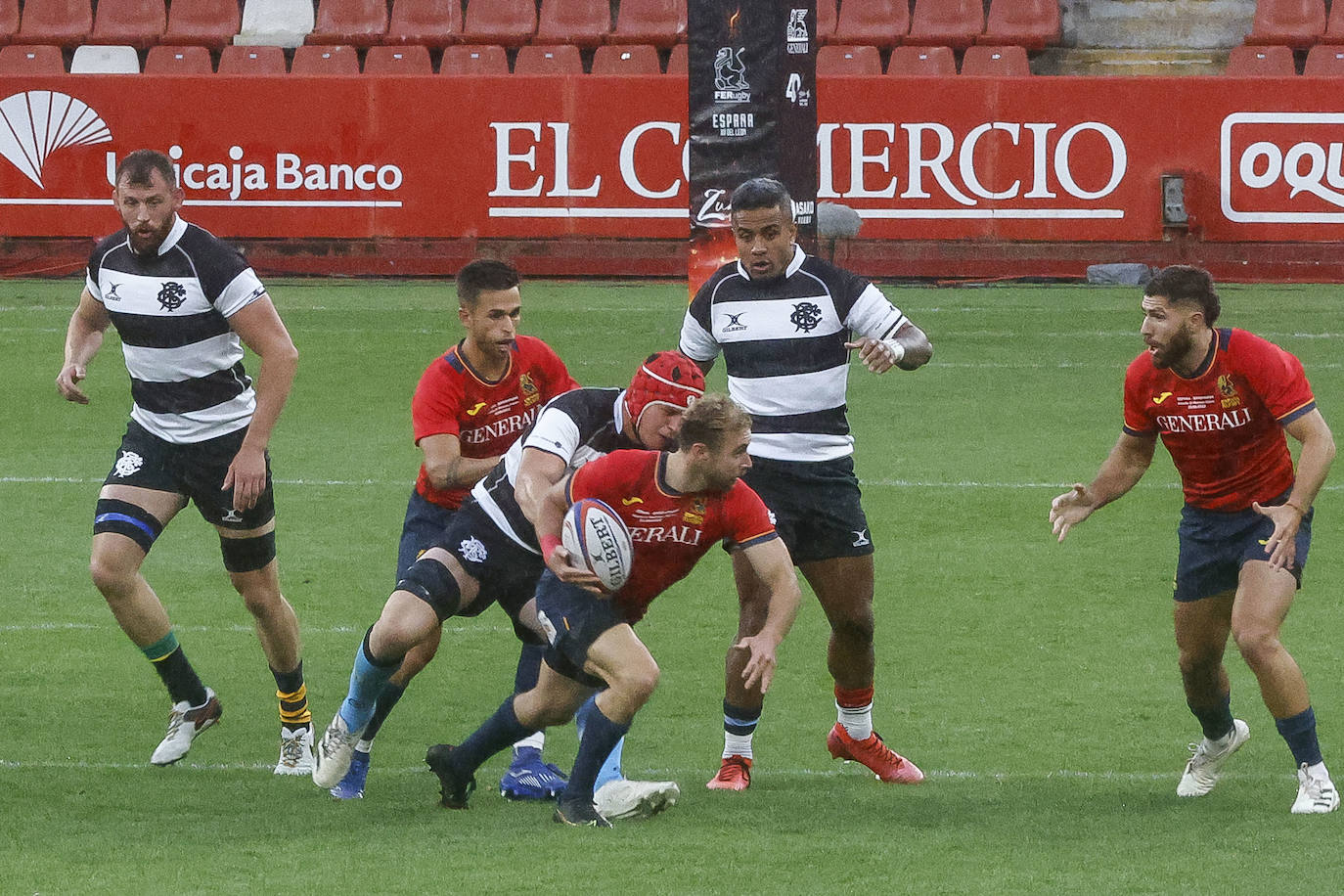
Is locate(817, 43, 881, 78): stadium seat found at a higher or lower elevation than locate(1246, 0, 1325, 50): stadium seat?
lower

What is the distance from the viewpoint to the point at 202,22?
24.0 meters

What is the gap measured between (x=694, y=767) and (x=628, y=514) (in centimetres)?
139

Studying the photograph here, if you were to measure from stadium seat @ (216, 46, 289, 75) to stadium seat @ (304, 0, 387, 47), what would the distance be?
92cm

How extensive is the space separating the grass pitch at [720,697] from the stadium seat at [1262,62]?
7443 mm

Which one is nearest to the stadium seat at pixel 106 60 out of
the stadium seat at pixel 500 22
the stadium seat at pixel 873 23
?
the stadium seat at pixel 500 22

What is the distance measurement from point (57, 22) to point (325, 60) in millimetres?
3874

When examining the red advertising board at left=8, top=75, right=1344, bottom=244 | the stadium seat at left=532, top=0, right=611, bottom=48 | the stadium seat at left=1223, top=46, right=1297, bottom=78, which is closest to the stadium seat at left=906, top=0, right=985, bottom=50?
the stadium seat at left=1223, top=46, right=1297, bottom=78

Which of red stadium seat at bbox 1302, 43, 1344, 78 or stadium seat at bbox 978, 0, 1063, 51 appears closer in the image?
red stadium seat at bbox 1302, 43, 1344, 78

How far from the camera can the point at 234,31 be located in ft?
78.6

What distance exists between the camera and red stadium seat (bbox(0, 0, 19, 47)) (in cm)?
2389

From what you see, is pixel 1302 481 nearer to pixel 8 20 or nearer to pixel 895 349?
pixel 895 349

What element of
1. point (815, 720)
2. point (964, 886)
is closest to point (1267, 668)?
point (964, 886)

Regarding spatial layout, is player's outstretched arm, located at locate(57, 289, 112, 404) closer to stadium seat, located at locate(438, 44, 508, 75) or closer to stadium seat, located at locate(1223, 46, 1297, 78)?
stadium seat, located at locate(438, 44, 508, 75)

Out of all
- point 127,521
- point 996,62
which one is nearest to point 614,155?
point 996,62
